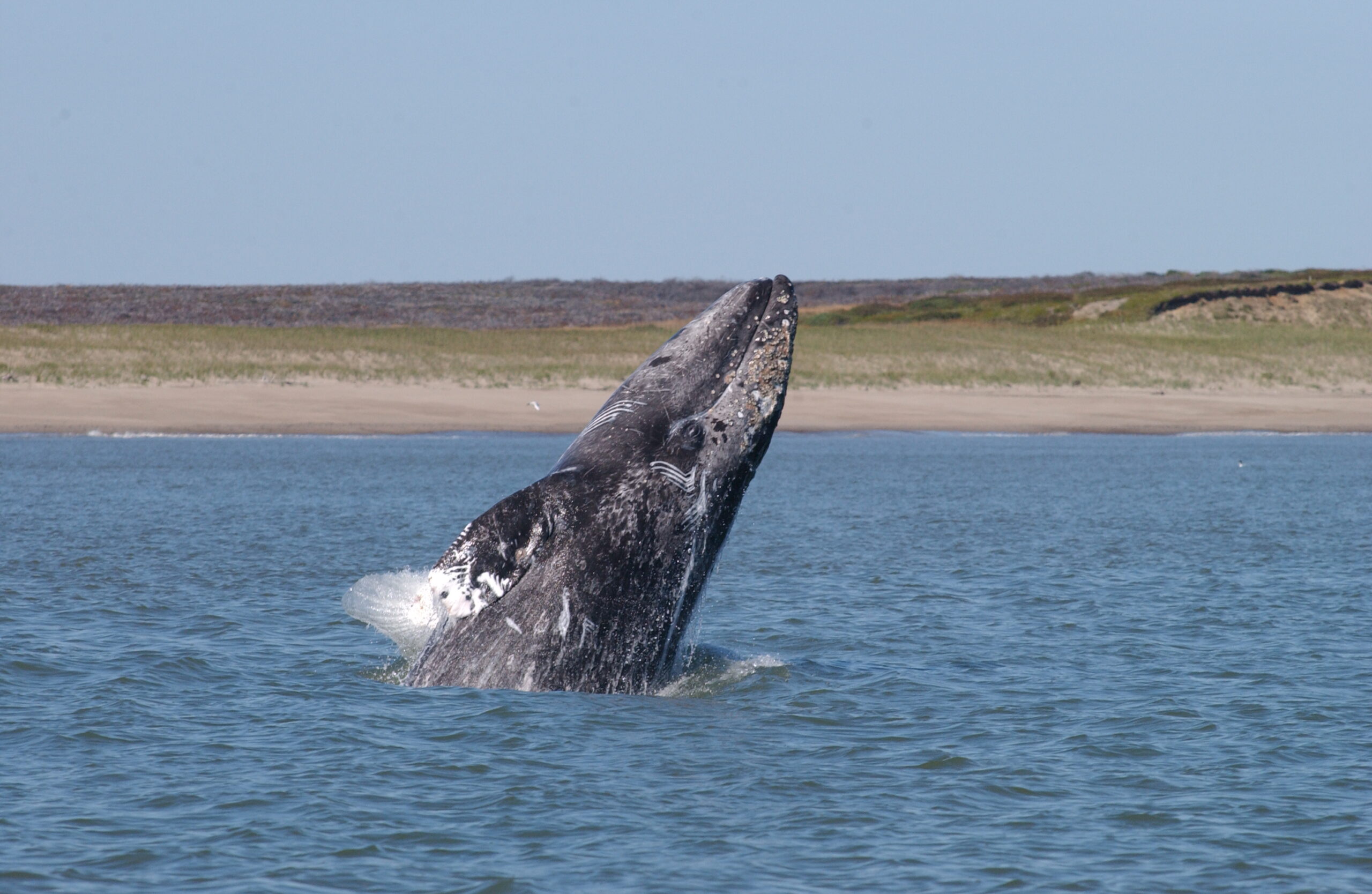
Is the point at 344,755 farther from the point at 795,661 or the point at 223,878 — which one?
the point at 795,661

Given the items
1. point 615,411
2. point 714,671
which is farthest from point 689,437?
point 714,671

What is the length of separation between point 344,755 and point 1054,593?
8.73 m

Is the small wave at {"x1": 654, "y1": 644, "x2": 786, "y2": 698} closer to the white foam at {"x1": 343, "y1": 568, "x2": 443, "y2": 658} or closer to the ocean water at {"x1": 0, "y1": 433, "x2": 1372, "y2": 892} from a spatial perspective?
the ocean water at {"x1": 0, "y1": 433, "x2": 1372, "y2": 892}

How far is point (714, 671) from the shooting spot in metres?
9.96

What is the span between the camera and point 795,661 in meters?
11.0

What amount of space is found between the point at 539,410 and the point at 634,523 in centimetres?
3499

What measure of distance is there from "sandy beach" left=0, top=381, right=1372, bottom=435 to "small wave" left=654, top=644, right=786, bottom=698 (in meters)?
28.6

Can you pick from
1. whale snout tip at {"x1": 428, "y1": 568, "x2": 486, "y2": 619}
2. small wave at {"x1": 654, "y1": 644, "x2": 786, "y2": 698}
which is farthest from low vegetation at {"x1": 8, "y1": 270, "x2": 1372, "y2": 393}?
whale snout tip at {"x1": 428, "y1": 568, "x2": 486, "y2": 619}

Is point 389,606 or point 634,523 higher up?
point 634,523

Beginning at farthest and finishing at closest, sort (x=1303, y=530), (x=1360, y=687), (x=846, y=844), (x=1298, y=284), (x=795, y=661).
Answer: (x=1298, y=284) < (x=1303, y=530) < (x=795, y=661) < (x=1360, y=687) < (x=846, y=844)

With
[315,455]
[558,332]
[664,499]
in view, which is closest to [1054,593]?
[664,499]

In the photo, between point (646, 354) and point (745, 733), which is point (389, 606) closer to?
point (745, 733)

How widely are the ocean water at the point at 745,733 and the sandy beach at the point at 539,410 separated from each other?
20.9m

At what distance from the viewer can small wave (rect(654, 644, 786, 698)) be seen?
30.2 ft
